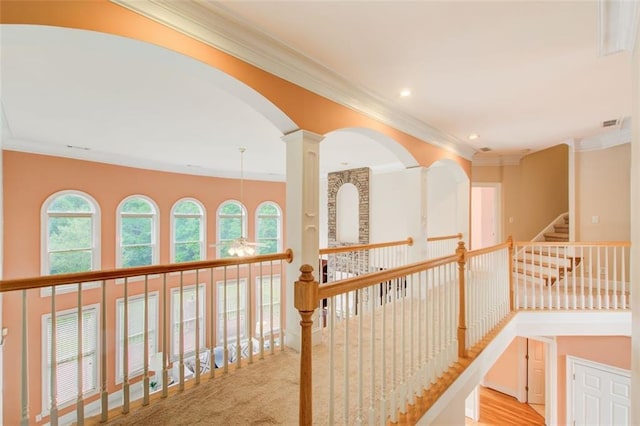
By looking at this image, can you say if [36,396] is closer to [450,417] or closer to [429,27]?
[450,417]

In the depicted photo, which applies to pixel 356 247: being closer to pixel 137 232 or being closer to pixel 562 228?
pixel 137 232

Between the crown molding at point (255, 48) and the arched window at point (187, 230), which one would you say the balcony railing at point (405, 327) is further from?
the arched window at point (187, 230)

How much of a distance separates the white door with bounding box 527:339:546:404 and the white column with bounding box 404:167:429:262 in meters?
4.27

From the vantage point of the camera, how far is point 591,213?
5281mm

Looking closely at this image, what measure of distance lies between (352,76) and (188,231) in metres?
6.07

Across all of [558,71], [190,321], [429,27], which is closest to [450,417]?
[429,27]

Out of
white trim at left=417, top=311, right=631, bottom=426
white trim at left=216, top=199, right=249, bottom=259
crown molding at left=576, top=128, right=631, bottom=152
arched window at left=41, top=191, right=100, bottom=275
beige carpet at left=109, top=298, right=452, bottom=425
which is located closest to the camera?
beige carpet at left=109, top=298, right=452, bottom=425

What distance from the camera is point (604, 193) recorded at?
202 inches

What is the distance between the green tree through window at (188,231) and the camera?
7195mm

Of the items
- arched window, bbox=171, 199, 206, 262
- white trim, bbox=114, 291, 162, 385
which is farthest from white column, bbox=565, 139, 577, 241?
white trim, bbox=114, 291, 162, 385

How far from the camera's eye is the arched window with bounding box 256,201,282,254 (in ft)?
29.3

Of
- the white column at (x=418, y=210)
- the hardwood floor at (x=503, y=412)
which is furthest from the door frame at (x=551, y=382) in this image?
the white column at (x=418, y=210)

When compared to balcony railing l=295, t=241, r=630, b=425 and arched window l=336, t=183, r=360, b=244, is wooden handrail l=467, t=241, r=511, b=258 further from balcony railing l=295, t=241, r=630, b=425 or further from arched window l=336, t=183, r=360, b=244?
arched window l=336, t=183, r=360, b=244

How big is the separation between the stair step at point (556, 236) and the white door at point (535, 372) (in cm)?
229
